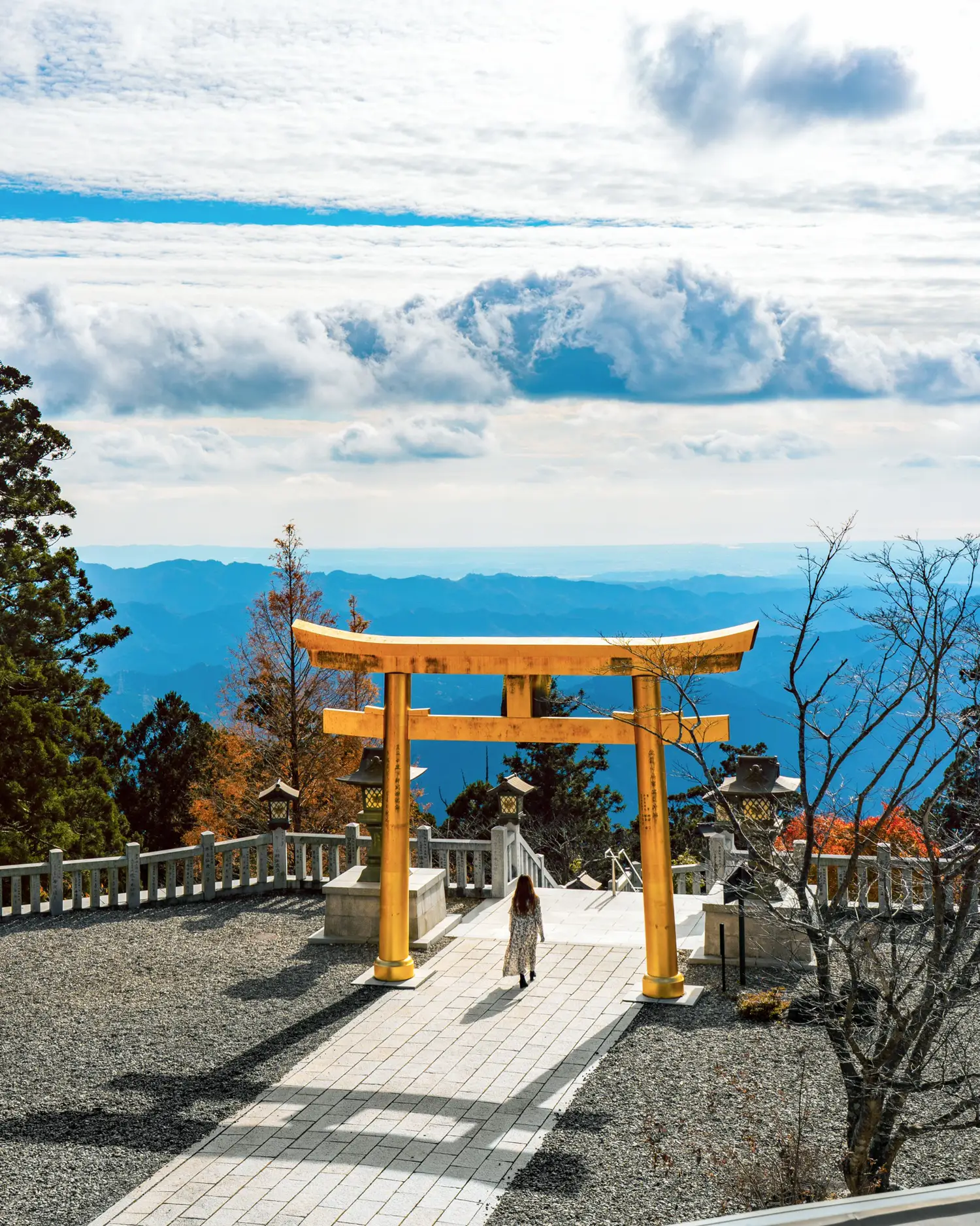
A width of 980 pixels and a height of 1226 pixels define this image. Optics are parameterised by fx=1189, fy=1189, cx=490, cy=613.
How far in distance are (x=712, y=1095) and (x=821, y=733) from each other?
3.96 m

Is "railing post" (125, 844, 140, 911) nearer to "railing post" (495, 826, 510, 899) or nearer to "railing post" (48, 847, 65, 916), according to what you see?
"railing post" (48, 847, 65, 916)

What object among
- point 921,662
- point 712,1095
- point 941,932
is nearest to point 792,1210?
point 941,932

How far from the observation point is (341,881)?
55.0ft

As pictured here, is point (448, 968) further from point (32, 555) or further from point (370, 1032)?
point (32, 555)

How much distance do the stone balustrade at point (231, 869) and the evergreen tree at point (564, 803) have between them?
831 inches

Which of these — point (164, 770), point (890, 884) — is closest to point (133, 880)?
point (890, 884)

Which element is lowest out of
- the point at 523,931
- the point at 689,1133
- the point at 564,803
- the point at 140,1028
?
the point at 689,1133

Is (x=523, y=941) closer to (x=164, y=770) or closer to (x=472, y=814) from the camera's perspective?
(x=472, y=814)

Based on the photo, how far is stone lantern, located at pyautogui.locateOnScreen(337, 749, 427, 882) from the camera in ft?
55.7

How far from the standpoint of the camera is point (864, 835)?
11.0 m

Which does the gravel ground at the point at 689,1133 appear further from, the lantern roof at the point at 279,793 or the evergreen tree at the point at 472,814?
the evergreen tree at the point at 472,814

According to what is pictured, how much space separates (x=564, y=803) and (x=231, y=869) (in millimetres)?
25307

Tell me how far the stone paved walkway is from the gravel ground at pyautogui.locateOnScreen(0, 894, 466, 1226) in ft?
1.39

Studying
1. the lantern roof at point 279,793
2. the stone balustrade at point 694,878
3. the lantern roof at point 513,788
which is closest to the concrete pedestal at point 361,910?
the lantern roof at point 279,793
